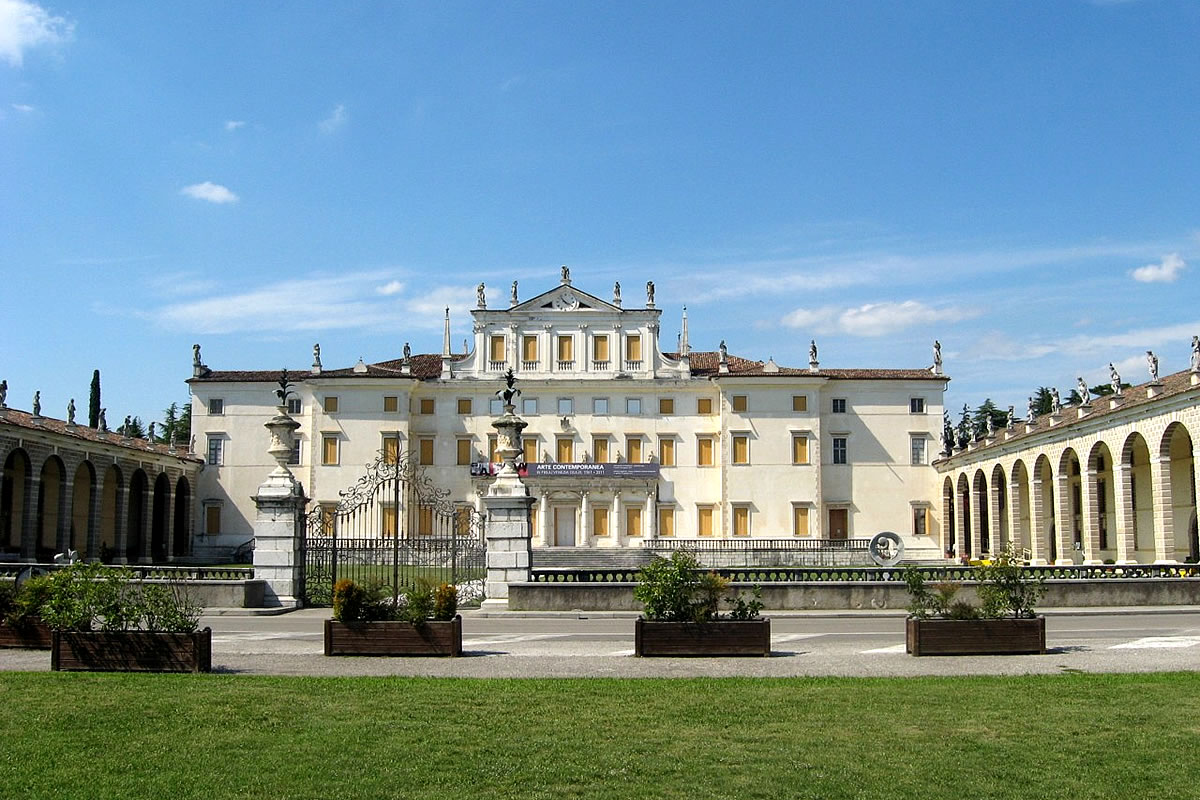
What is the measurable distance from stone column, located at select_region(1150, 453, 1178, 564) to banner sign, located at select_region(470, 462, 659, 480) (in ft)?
87.0

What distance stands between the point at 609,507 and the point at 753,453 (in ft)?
26.8

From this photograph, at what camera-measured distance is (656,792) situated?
697 cm

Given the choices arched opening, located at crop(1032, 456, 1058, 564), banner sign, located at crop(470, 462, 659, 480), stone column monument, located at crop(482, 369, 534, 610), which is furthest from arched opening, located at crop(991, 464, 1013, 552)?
stone column monument, located at crop(482, 369, 534, 610)

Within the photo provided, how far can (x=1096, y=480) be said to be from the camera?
41.8 meters

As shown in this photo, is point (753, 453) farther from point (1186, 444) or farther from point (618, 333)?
point (1186, 444)

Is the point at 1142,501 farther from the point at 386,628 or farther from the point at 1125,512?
the point at 386,628

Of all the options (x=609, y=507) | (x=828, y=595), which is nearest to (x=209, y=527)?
(x=609, y=507)

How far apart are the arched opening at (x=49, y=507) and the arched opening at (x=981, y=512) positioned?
42754 millimetres

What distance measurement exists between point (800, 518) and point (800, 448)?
3.70m

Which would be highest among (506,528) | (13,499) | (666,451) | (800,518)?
(666,451)

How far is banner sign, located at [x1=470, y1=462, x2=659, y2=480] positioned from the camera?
57062mm

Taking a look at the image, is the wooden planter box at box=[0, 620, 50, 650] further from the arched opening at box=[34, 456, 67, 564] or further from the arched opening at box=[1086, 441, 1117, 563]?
the arched opening at box=[34, 456, 67, 564]

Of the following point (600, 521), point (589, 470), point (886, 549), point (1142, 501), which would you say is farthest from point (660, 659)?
point (600, 521)

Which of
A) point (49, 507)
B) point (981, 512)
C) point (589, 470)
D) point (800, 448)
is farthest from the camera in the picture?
point (800, 448)
